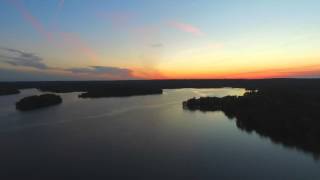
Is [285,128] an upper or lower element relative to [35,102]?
lower

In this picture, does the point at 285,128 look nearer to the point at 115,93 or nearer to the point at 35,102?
the point at 35,102

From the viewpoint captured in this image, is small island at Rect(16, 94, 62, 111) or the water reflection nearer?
the water reflection

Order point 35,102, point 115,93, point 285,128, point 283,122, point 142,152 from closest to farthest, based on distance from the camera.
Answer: point 142,152 < point 285,128 < point 283,122 < point 35,102 < point 115,93

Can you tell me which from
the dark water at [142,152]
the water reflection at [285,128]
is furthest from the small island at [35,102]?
the water reflection at [285,128]

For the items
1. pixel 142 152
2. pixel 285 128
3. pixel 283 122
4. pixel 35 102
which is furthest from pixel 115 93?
pixel 142 152

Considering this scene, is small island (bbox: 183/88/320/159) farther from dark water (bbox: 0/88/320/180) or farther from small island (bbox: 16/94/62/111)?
small island (bbox: 16/94/62/111)

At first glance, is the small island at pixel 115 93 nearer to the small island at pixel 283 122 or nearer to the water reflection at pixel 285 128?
the small island at pixel 283 122

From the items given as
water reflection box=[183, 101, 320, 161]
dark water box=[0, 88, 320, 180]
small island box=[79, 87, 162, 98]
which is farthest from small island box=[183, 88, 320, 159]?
small island box=[79, 87, 162, 98]
